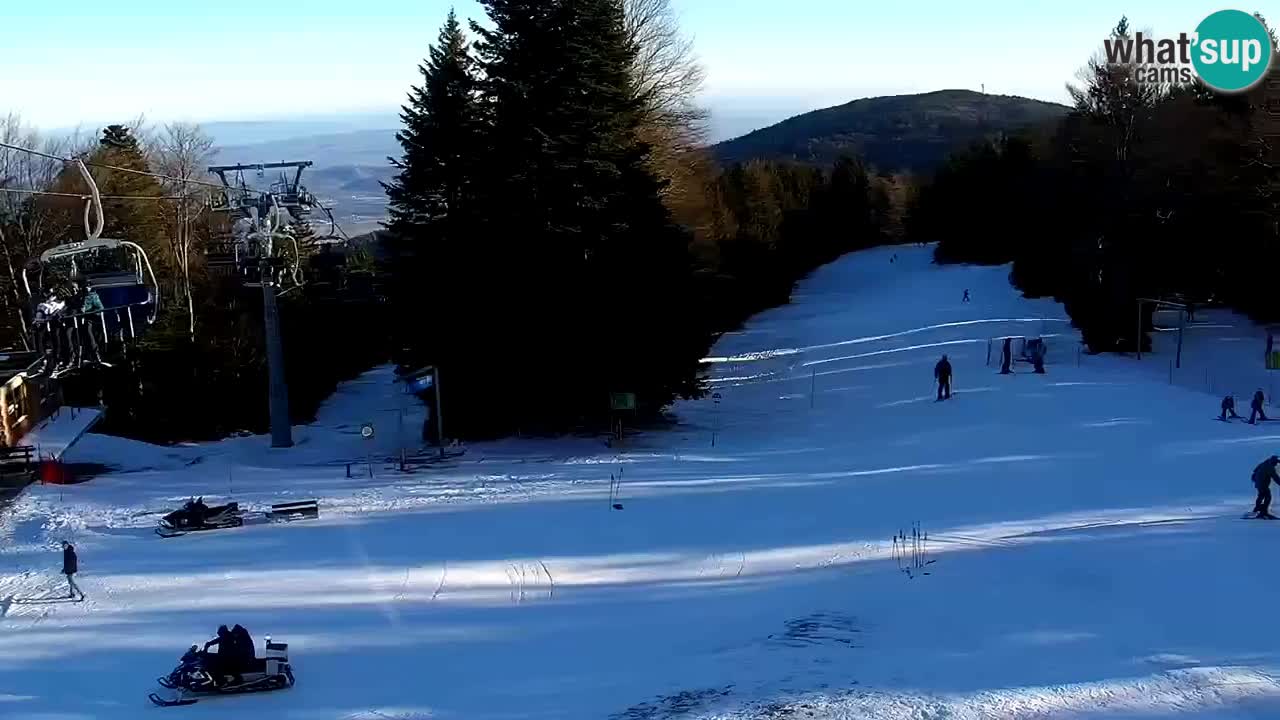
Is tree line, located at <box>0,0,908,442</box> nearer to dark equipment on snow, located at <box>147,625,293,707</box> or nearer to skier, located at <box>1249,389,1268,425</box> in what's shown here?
skier, located at <box>1249,389,1268,425</box>

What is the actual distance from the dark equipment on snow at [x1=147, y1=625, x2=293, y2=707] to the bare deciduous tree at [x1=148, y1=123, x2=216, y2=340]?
27.7m

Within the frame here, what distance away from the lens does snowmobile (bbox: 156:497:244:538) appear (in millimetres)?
19641

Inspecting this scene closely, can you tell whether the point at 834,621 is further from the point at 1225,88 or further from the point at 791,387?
the point at 1225,88

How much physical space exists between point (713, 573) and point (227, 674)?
7076 mm

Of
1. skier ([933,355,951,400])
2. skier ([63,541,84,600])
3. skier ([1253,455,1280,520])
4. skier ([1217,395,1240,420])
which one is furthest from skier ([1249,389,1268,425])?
skier ([63,541,84,600])

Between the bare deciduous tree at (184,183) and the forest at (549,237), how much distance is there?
15 cm

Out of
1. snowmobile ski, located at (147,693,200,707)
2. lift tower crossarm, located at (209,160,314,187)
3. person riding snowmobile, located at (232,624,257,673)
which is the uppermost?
lift tower crossarm, located at (209,160,314,187)

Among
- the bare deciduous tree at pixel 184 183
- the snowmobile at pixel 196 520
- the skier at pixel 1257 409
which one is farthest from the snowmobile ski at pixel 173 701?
the bare deciduous tree at pixel 184 183

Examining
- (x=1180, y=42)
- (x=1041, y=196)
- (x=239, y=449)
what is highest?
(x=1180, y=42)

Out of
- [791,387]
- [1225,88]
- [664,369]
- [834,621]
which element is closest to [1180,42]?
[1225,88]

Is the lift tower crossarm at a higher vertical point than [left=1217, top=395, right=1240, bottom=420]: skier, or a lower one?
higher

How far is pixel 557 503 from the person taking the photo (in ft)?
69.8

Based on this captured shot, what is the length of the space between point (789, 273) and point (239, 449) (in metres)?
48.3

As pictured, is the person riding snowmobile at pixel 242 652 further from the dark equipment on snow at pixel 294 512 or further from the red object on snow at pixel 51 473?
the red object on snow at pixel 51 473
